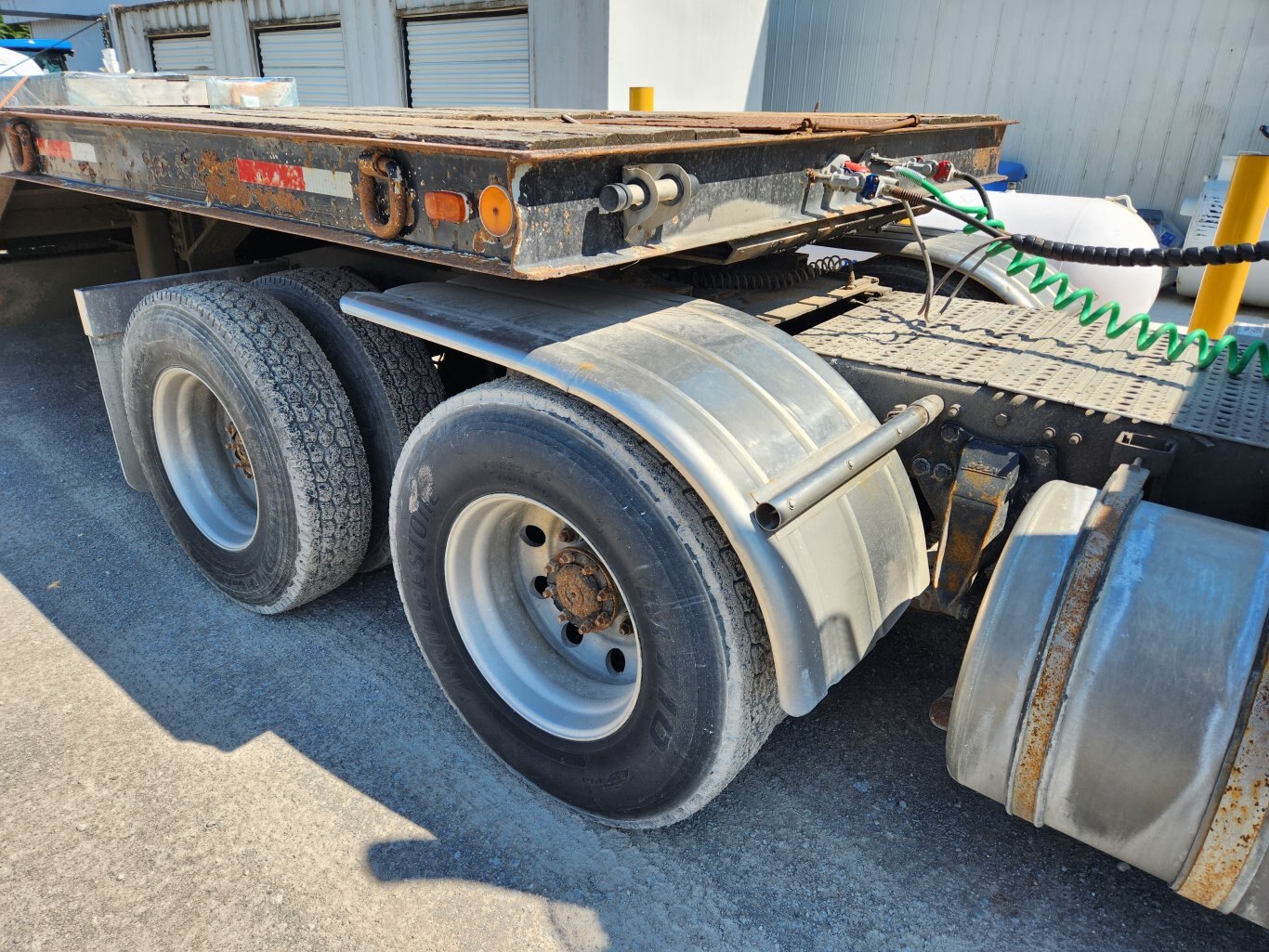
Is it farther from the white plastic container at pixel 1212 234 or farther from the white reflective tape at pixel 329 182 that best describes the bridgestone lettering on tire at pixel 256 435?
the white plastic container at pixel 1212 234

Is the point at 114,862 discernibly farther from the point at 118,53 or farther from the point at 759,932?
the point at 118,53

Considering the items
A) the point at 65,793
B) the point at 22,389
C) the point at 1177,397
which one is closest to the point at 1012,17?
the point at 1177,397

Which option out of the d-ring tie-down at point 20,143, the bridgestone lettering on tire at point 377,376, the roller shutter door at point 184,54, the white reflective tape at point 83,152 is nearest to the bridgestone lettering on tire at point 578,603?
the bridgestone lettering on tire at point 377,376

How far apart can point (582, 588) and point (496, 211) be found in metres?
0.92

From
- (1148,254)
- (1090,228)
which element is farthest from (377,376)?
(1090,228)

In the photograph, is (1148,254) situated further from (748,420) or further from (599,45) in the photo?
(599,45)

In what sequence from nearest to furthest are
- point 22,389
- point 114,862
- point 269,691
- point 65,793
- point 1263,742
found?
point 1263,742
point 114,862
point 65,793
point 269,691
point 22,389

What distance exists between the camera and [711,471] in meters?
1.77

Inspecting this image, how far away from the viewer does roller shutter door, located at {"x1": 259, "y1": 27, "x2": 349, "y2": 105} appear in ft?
40.1

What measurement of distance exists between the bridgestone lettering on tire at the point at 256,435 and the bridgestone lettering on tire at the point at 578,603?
475 millimetres

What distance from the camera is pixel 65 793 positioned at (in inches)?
93.5

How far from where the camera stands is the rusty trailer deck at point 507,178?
5.91 ft

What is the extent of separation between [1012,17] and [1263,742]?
32.3 feet

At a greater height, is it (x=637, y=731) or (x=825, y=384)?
(x=825, y=384)
